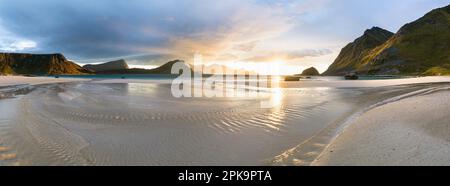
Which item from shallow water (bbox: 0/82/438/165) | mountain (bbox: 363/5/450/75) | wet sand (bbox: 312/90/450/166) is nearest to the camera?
wet sand (bbox: 312/90/450/166)

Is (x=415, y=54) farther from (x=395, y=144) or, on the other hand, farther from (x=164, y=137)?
(x=164, y=137)

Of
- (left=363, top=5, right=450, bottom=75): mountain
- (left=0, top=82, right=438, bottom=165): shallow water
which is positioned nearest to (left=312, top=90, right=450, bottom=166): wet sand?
(left=0, top=82, right=438, bottom=165): shallow water

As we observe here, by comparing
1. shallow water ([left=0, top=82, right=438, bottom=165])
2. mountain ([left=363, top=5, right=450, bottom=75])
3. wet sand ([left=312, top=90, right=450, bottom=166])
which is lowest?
shallow water ([left=0, top=82, right=438, bottom=165])

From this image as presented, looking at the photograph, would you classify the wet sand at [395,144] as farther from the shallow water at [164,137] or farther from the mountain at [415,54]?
the mountain at [415,54]

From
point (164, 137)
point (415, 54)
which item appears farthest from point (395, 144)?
point (415, 54)

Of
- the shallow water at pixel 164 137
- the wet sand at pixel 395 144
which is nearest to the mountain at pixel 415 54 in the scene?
the wet sand at pixel 395 144

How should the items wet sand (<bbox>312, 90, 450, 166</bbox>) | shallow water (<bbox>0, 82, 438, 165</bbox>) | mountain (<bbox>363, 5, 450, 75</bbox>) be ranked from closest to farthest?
wet sand (<bbox>312, 90, 450, 166</bbox>) → shallow water (<bbox>0, 82, 438, 165</bbox>) → mountain (<bbox>363, 5, 450, 75</bbox>)

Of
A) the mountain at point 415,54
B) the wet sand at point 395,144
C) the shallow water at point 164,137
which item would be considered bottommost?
the shallow water at point 164,137

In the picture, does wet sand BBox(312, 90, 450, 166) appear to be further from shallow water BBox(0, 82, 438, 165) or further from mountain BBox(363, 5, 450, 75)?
mountain BBox(363, 5, 450, 75)

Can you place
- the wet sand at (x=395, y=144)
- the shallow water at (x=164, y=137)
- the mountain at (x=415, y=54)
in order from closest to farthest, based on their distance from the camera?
the wet sand at (x=395, y=144)
the shallow water at (x=164, y=137)
the mountain at (x=415, y=54)

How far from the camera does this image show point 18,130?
859 cm

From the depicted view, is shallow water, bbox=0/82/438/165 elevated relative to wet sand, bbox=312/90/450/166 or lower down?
lower down

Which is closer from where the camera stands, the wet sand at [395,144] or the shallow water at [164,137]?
the wet sand at [395,144]

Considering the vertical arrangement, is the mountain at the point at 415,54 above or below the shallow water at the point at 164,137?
above
